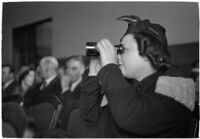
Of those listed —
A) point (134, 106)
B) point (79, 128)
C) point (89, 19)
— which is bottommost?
point (79, 128)

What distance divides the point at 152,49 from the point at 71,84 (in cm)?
28

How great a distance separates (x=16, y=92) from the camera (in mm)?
856

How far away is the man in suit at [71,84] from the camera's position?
81cm

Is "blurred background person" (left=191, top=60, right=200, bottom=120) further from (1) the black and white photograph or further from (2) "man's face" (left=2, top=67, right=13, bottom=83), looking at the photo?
(2) "man's face" (left=2, top=67, right=13, bottom=83)

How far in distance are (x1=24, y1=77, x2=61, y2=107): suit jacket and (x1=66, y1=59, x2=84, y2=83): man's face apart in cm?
5

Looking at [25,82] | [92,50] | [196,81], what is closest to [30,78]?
[25,82]

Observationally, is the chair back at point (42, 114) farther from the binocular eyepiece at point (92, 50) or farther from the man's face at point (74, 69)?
the binocular eyepiece at point (92, 50)

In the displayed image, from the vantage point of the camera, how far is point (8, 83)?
0.85m

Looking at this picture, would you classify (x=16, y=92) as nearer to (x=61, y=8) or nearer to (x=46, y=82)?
(x=46, y=82)

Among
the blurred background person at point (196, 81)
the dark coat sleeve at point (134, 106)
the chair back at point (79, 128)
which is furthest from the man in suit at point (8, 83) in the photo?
the blurred background person at point (196, 81)

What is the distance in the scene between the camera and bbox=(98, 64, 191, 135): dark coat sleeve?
0.63m

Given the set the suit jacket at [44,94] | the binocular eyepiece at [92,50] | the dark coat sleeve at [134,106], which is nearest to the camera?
the dark coat sleeve at [134,106]

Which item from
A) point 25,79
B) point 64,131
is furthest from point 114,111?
point 25,79

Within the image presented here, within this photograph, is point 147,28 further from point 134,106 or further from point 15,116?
point 15,116
